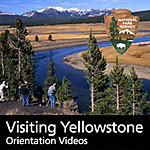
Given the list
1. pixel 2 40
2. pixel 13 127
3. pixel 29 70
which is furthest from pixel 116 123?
pixel 2 40

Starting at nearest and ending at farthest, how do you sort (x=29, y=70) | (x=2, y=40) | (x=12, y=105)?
(x=12, y=105) < (x=29, y=70) < (x=2, y=40)

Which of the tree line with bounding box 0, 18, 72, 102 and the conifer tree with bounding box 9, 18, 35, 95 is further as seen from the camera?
the tree line with bounding box 0, 18, 72, 102

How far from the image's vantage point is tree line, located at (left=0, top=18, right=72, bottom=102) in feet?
97.7

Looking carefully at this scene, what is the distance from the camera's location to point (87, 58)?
28797mm

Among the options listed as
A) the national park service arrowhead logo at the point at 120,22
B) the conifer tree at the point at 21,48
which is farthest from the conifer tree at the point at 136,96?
the conifer tree at the point at 21,48

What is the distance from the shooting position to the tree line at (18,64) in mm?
29781

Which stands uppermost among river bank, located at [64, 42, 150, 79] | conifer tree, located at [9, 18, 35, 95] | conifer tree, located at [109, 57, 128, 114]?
conifer tree, located at [9, 18, 35, 95]

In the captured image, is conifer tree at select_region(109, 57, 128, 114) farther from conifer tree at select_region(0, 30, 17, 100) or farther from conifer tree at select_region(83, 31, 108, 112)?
conifer tree at select_region(0, 30, 17, 100)

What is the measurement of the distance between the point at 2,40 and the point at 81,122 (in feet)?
106

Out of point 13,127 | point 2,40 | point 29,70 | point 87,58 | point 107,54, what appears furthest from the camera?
point 107,54

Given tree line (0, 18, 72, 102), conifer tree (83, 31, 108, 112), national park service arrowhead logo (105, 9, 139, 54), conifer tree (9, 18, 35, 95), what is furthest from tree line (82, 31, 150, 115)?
conifer tree (9, 18, 35, 95)

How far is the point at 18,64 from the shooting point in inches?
1245

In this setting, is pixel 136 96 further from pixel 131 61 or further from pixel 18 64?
pixel 131 61

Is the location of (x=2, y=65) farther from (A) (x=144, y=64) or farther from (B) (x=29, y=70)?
(A) (x=144, y=64)
